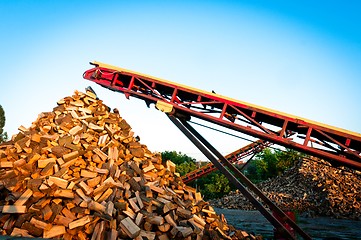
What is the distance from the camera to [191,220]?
5602mm

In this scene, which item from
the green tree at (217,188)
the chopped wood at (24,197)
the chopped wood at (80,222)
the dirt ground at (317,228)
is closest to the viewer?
the chopped wood at (80,222)

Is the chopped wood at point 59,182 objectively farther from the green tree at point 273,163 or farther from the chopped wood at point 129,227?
the green tree at point 273,163

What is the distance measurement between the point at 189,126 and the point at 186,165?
3265 centimetres

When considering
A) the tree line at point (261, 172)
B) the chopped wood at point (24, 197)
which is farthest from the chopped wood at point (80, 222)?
the tree line at point (261, 172)

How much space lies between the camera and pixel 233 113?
714cm

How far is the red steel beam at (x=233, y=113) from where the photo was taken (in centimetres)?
599

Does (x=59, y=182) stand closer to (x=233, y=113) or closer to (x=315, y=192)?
(x=233, y=113)

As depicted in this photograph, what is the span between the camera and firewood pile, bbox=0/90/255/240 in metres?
4.75

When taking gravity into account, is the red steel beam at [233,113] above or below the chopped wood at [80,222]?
above

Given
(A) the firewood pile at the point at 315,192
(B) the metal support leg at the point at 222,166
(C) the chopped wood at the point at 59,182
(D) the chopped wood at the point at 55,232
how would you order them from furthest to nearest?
(A) the firewood pile at the point at 315,192 → (B) the metal support leg at the point at 222,166 → (C) the chopped wood at the point at 59,182 → (D) the chopped wood at the point at 55,232

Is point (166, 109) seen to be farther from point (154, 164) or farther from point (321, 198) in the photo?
point (321, 198)

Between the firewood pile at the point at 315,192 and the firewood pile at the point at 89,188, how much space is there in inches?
572

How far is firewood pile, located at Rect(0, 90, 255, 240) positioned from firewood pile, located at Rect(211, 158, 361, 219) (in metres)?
14.5

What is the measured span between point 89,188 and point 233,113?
4092 mm
